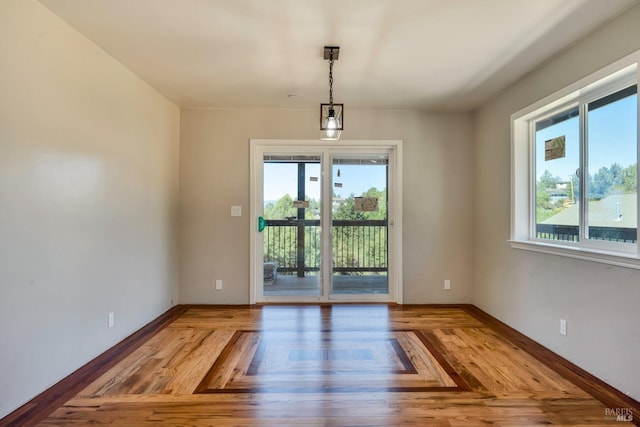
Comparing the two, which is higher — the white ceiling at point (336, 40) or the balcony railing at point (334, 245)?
the white ceiling at point (336, 40)

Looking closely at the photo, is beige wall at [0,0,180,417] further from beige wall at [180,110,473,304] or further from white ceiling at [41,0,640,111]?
beige wall at [180,110,473,304]

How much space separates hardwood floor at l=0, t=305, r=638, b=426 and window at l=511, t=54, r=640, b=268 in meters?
0.98

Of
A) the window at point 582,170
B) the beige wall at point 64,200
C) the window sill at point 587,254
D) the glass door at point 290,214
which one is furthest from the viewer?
the glass door at point 290,214

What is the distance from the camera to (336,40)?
2.27 meters

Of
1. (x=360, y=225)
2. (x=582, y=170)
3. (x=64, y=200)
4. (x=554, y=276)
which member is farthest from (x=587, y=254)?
(x=64, y=200)

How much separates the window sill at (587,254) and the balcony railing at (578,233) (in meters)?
0.14

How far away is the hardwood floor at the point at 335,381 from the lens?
5.80ft

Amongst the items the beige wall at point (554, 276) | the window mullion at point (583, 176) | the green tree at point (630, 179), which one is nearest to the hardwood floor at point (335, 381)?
the beige wall at point (554, 276)

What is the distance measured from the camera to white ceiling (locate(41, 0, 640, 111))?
6.31 ft

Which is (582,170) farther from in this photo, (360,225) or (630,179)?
(360,225)

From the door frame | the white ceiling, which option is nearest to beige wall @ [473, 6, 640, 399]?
the white ceiling

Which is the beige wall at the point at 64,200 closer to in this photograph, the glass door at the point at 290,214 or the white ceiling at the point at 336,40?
the white ceiling at the point at 336,40

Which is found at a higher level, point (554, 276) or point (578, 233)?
point (578, 233)

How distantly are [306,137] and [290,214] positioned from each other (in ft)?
3.36
